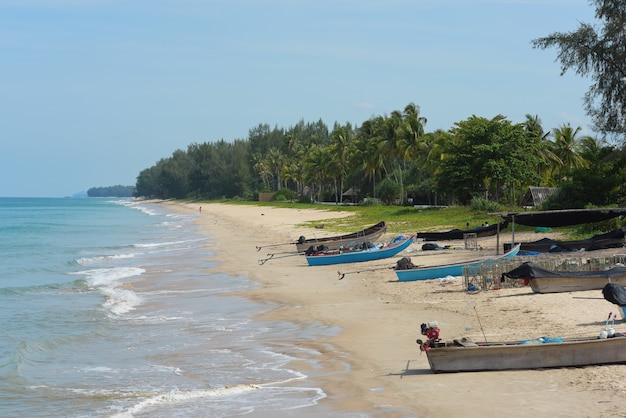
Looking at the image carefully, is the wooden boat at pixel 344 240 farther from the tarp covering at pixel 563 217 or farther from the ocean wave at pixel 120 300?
the ocean wave at pixel 120 300

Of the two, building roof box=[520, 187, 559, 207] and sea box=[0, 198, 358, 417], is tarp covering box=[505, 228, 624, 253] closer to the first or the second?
sea box=[0, 198, 358, 417]

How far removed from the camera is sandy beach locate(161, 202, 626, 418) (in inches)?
381

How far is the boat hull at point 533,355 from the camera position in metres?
10.6

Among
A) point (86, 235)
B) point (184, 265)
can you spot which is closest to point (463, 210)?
point (184, 265)

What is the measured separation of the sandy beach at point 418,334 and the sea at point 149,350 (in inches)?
25.1

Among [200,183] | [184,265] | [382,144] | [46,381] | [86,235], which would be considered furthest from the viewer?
[200,183]

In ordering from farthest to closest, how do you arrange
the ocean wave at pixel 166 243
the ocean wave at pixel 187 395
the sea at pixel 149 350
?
the ocean wave at pixel 166 243, the sea at pixel 149 350, the ocean wave at pixel 187 395

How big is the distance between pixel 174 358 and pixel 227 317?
4428mm

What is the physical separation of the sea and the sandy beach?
2.09 ft

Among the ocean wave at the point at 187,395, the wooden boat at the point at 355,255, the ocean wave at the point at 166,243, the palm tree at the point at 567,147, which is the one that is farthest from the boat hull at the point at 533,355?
the palm tree at the point at 567,147

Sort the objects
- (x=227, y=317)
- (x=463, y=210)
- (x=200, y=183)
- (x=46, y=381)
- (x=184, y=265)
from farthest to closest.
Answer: (x=200, y=183), (x=463, y=210), (x=184, y=265), (x=227, y=317), (x=46, y=381)

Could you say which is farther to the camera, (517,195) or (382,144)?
(382,144)

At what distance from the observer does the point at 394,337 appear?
1445 cm

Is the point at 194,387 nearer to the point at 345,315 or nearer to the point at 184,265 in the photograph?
the point at 345,315
